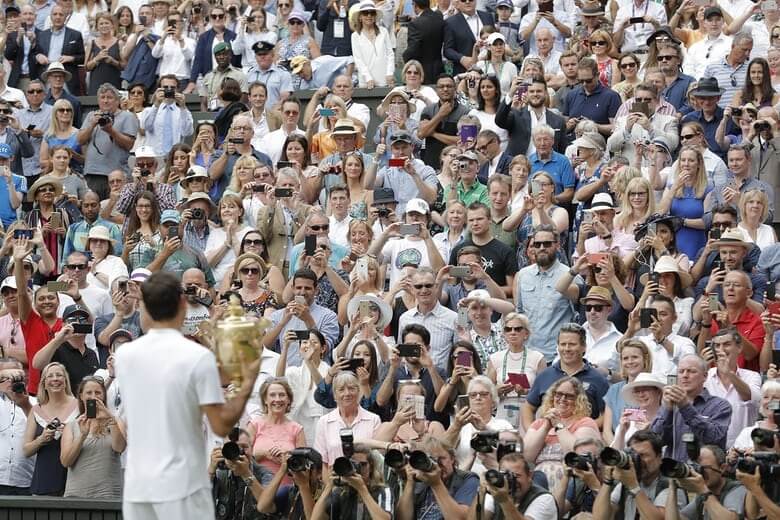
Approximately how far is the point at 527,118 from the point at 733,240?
3.83 meters

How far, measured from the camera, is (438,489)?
1176 centimetres

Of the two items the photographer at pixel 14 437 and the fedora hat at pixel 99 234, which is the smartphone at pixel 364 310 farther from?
the fedora hat at pixel 99 234

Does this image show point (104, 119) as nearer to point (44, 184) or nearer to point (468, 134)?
point (44, 184)

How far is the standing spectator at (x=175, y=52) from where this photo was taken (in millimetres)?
21750

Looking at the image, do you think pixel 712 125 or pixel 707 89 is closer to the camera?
pixel 707 89

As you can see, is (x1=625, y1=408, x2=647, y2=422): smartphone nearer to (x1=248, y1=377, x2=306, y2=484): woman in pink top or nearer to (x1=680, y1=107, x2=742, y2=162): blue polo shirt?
(x1=248, y1=377, x2=306, y2=484): woman in pink top

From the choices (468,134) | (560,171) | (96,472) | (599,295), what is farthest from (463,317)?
(468,134)

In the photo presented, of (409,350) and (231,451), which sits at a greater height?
(409,350)

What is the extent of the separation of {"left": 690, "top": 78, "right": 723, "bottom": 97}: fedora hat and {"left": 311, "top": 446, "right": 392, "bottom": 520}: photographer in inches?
249

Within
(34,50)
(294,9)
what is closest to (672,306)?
(294,9)

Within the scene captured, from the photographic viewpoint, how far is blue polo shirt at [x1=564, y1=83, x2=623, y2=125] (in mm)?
18156

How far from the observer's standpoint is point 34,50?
73.7 ft

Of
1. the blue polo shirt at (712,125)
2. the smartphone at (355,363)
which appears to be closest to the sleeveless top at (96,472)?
the smartphone at (355,363)

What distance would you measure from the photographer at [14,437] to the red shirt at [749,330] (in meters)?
5.11
